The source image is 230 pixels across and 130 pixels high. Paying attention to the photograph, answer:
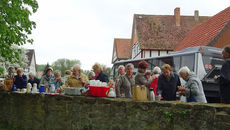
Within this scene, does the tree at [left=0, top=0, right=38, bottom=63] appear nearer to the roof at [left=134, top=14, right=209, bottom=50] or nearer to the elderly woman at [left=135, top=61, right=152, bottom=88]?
the elderly woman at [left=135, top=61, right=152, bottom=88]

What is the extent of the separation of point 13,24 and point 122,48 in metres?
49.9

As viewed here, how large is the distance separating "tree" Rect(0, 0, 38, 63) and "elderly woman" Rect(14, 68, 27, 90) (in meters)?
4.19

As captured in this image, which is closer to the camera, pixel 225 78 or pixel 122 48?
pixel 225 78

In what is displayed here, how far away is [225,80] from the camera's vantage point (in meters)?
5.62

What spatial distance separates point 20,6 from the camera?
1481 centimetres

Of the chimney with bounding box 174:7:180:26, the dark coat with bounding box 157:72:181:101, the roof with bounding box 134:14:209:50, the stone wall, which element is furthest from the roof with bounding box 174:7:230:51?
the stone wall

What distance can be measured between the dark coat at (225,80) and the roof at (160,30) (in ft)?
91.8

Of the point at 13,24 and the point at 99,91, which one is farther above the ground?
the point at 13,24

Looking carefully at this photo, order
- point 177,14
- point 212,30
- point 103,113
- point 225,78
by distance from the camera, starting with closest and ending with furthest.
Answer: point 225,78 < point 103,113 < point 212,30 < point 177,14

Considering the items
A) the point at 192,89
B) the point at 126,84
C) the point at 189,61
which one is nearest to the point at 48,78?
the point at 126,84

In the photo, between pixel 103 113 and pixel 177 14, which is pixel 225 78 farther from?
pixel 177 14

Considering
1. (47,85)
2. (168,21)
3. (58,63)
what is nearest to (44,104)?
(47,85)

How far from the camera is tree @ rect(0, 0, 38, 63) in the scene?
13.8 metres

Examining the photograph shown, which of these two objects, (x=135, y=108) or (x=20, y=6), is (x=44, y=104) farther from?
(x=20, y=6)
